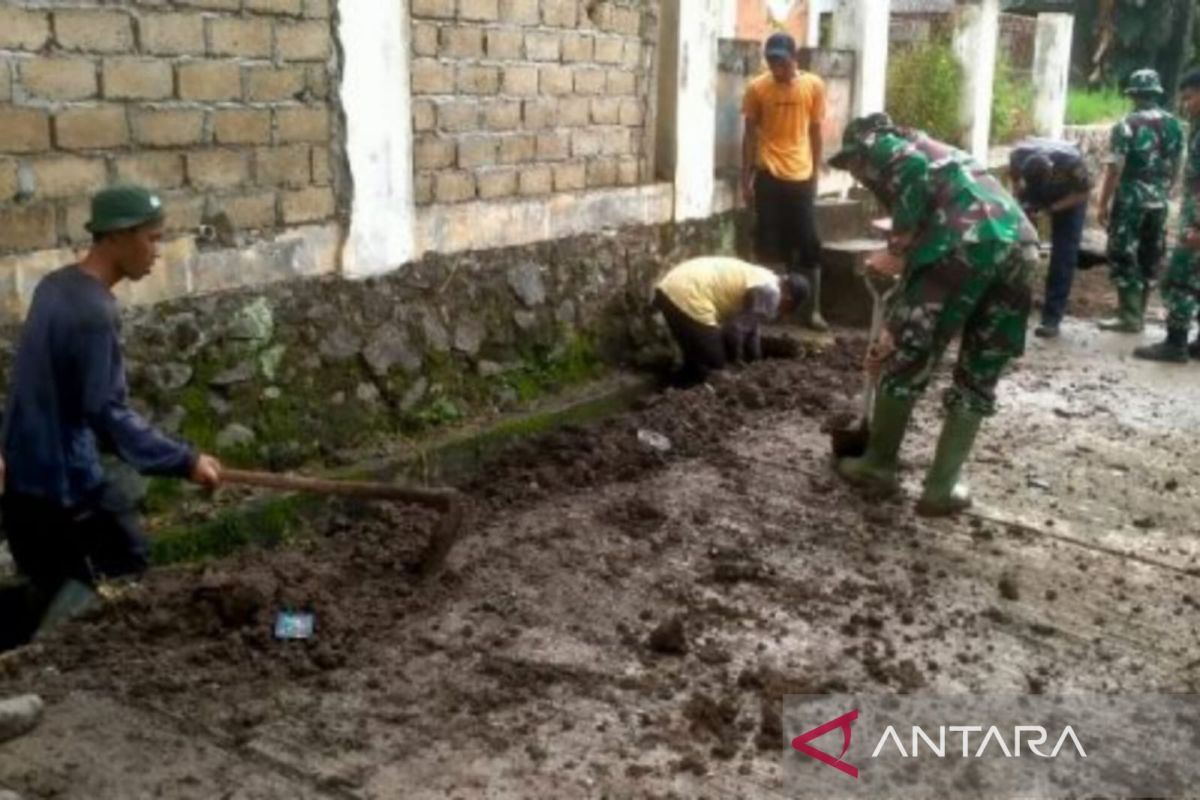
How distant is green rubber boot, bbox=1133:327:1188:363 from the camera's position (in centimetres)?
775

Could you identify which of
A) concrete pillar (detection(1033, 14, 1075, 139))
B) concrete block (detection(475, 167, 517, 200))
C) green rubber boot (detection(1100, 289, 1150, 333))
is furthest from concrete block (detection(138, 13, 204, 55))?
concrete pillar (detection(1033, 14, 1075, 139))

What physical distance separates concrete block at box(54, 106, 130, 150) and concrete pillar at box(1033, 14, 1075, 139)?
11453 mm

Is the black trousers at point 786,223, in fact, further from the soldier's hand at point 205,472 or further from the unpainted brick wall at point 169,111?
the soldier's hand at point 205,472

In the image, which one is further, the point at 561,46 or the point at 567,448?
the point at 561,46

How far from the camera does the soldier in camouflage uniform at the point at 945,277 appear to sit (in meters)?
4.71

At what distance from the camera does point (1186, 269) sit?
7.73 meters

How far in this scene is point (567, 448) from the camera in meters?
5.64

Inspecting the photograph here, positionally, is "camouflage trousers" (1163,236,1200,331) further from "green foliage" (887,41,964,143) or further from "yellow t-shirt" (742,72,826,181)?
"green foliage" (887,41,964,143)

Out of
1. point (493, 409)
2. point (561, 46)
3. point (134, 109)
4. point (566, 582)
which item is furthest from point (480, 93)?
point (566, 582)

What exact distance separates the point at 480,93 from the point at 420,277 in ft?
3.10

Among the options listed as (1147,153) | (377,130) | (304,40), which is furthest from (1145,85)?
(304,40)

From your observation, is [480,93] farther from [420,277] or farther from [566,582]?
[566,582]

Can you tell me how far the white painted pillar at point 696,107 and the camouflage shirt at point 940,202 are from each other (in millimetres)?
2370

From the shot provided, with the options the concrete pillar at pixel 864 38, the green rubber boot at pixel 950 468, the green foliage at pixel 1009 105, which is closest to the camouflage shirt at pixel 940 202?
the green rubber boot at pixel 950 468
